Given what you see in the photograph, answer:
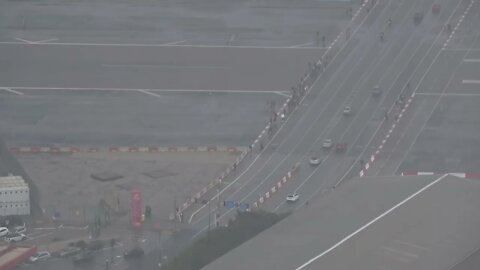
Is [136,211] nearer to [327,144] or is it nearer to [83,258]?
[83,258]

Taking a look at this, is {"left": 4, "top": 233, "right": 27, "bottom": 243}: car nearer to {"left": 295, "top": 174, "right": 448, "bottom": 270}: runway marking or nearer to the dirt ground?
the dirt ground

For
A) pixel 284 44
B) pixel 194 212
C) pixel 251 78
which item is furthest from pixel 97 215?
pixel 284 44

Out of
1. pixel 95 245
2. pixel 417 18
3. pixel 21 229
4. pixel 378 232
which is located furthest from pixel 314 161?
pixel 417 18

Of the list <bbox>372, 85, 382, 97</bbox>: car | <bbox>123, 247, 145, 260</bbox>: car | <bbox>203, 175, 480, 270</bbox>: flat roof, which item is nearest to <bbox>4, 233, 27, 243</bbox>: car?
<bbox>123, 247, 145, 260</bbox>: car

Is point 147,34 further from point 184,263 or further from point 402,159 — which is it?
point 184,263

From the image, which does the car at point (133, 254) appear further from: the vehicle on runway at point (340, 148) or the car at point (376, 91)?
the car at point (376, 91)

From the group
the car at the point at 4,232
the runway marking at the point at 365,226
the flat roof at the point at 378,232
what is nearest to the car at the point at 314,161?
the flat roof at the point at 378,232
